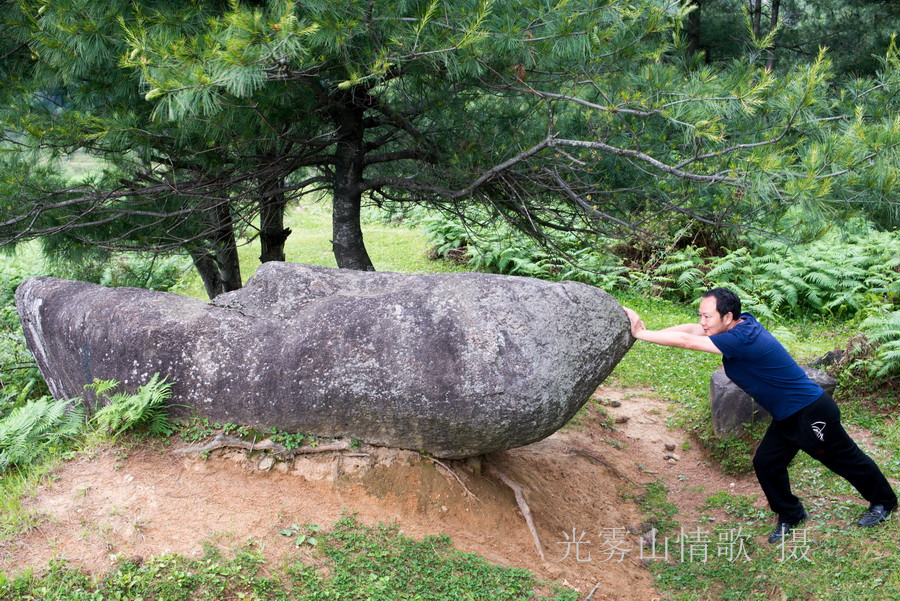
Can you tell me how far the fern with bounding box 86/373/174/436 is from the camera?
494 centimetres

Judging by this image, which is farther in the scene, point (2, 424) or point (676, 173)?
point (2, 424)

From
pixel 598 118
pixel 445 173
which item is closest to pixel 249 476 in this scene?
pixel 445 173

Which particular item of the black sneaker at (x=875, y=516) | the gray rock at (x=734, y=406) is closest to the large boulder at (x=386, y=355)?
the black sneaker at (x=875, y=516)

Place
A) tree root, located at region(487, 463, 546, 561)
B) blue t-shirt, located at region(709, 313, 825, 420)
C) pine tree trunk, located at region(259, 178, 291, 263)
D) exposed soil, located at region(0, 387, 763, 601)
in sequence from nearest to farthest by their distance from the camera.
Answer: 1. exposed soil, located at region(0, 387, 763, 601)
2. blue t-shirt, located at region(709, 313, 825, 420)
3. tree root, located at region(487, 463, 546, 561)
4. pine tree trunk, located at region(259, 178, 291, 263)

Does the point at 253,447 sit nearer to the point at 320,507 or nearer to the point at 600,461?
the point at 320,507

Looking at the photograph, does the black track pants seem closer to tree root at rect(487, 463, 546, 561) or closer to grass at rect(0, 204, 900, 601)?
grass at rect(0, 204, 900, 601)

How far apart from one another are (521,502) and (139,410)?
295 centimetres

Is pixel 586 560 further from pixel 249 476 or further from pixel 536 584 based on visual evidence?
pixel 249 476

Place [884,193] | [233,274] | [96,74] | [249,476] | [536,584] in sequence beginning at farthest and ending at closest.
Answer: [233,274]
[96,74]
[249,476]
[536,584]
[884,193]

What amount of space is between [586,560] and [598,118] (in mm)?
3646

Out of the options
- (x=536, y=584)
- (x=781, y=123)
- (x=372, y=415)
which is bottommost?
(x=536, y=584)

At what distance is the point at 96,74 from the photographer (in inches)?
228

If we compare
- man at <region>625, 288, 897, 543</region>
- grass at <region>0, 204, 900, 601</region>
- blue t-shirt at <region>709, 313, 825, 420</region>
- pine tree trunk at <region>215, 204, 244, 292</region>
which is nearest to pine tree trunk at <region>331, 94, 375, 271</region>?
pine tree trunk at <region>215, 204, 244, 292</region>

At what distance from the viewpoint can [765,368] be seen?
4.79 metres
